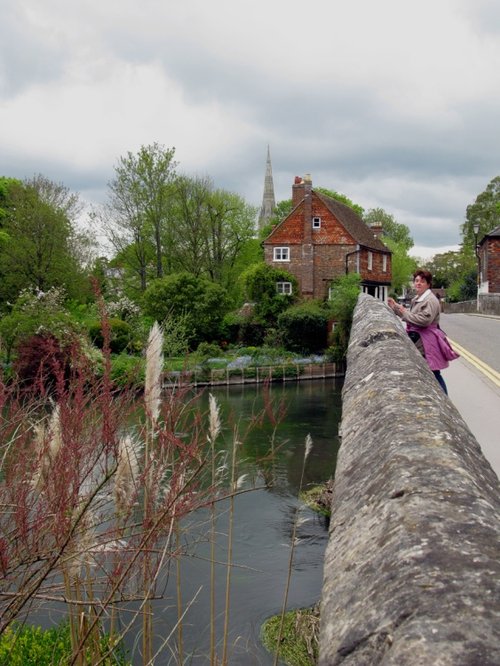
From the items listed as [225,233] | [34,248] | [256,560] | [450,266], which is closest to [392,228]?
[450,266]

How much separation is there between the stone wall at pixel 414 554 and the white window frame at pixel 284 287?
3866 cm

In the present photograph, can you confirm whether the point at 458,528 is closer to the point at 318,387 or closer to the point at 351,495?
the point at 351,495

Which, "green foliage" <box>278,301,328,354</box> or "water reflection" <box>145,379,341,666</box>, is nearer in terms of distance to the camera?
"water reflection" <box>145,379,341,666</box>

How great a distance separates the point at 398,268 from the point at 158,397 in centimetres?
7093

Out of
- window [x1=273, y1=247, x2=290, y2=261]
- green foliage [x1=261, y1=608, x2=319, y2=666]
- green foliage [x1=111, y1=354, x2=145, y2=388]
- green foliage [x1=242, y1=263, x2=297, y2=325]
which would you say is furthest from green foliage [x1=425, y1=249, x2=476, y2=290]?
green foliage [x1=111, y1=354, x2=145, y2=388]

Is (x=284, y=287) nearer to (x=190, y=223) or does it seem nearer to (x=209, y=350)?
(x=209, y=350)

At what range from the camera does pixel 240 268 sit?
52062 mm

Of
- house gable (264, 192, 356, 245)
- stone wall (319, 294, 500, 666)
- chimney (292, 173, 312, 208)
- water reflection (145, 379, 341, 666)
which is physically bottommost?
water reflection (145, 379, 341, 666)

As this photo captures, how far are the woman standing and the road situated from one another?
0.73 m

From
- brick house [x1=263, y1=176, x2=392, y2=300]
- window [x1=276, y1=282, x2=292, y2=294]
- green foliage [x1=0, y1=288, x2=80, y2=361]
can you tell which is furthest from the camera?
brick house [x1=263, y1=176, x2=392, y2=300]

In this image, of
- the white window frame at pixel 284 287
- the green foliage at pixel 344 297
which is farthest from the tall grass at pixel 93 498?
the white window frame at pixel 284 287

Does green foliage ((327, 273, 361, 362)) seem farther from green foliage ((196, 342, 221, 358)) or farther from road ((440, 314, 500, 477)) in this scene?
road ((440, 314, 500, 477))

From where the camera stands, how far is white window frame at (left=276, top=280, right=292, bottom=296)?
41.3m

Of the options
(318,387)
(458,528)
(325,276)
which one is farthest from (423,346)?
(325,276)
